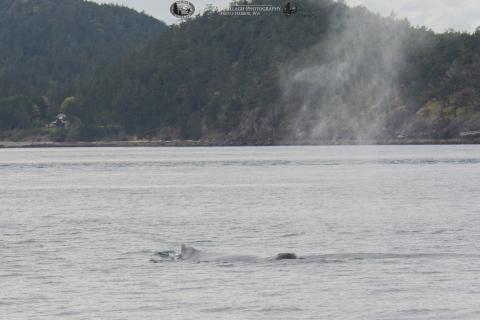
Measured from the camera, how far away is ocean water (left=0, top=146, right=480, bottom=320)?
117 ft

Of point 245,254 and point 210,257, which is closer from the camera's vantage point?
point 210,257

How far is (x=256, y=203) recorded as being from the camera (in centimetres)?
8775

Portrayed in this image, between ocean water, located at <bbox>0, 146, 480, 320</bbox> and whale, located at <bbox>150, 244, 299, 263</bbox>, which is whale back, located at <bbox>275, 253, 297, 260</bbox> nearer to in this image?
whale, located at <bbox>150, 244, 299, 263</bbox>

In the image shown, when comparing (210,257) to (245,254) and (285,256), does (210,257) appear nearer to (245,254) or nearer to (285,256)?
(245,254)

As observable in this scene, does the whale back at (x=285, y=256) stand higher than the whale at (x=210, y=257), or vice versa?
the whale back at (x=285, y=256)

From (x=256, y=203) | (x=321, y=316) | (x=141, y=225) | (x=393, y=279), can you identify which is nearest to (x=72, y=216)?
(x=141, y=225)

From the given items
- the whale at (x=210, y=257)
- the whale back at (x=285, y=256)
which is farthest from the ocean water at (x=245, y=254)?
the whale back at (x=285, y=256)

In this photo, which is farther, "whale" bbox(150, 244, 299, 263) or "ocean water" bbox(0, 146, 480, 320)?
"whale" bbox(150, 244, 299, 263)

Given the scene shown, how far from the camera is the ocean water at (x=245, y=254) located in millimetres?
35750

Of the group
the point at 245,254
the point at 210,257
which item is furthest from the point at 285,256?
the point at 210,257

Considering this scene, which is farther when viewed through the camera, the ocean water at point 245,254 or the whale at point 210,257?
the whale at point 210,257

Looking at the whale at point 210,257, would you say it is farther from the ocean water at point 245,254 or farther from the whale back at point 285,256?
the ocean water at point 245,254

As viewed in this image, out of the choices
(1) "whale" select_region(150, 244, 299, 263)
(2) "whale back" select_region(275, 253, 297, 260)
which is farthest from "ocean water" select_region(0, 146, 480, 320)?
(2) "whale back" select_region(275, 253, 297, 260)

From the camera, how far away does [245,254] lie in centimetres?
4791
